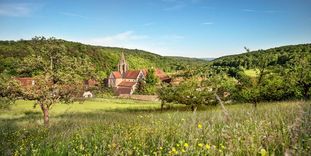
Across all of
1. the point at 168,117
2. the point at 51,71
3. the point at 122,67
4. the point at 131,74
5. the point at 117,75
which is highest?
the point at 122,67

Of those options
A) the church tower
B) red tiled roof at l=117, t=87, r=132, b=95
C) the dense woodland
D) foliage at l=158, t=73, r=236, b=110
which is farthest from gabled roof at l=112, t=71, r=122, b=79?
foliage at l=158, t=73, r=236, b=110

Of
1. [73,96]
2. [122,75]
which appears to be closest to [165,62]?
[122,75]

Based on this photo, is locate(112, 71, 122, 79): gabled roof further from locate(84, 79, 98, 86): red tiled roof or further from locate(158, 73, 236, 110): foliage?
locate(84, 79, 98, 86): red tiled roof

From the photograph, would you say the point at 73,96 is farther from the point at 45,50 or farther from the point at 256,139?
the point at 256,139

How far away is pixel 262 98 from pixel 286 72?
24.4 feet

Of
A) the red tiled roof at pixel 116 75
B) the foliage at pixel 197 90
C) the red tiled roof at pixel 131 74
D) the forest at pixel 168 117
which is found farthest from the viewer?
the red tiled roof at pixel 131 74

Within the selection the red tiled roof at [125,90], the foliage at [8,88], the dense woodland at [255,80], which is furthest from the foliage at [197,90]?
the red tiled roof at [125,90]

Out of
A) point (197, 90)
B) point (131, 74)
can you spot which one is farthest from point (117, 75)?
point (197, 90)

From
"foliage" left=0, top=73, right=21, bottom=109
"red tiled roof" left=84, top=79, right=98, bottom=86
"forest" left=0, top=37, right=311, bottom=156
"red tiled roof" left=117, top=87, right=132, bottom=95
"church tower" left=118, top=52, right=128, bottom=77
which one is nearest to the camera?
"forest" left=0, top=37, right=311, bottom=156

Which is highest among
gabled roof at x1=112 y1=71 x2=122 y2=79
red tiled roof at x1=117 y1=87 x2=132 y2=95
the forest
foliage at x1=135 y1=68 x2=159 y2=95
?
the forest

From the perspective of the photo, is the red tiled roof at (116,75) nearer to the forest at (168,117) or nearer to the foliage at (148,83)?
the foliage at (148,83)

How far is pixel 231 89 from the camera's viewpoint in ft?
97.7

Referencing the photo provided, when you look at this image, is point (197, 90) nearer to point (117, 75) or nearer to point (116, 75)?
point (116, 75)

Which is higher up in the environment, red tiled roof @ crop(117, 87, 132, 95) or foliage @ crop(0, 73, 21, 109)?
foliage @ crop(0, 73, 21, 109)
